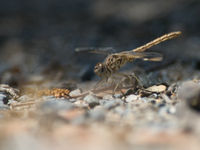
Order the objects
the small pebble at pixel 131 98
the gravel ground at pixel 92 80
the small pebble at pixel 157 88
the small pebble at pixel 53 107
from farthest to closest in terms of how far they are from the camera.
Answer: the small pebble at pixel 157 88 < the small pebble at pixel 131 98 < the small pebble at pixel 53 107 < the gravel ground at pixel 92 80

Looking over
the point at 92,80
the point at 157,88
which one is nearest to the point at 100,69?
the point at 157,88

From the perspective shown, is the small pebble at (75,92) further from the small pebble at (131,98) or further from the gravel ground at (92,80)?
the small pebble at (131,98)

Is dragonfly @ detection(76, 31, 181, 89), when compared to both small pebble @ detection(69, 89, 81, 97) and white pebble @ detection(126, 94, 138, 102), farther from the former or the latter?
white pebble @ detection(126, 94, 138, 102)

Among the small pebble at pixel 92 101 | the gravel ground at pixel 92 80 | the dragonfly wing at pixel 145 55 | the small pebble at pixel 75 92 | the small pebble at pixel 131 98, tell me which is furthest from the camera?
the dragonfly wing at pixel 145 55

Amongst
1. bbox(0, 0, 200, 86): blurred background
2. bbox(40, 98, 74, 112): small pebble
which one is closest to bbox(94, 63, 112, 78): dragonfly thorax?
bbox(0, 0, 200, 86): blurred background

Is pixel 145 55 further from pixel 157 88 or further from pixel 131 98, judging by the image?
pixel 131 98

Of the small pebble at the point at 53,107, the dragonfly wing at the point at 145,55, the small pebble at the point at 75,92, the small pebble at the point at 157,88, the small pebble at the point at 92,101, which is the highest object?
the dragonfly wing at the point at 145,55

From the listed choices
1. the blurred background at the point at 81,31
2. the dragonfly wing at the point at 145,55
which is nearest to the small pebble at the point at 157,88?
the dragonfly wing at the point at 145,55

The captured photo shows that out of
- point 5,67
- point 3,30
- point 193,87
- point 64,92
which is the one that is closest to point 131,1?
point 3,30
